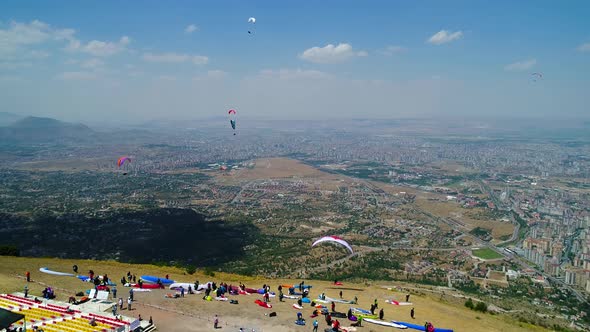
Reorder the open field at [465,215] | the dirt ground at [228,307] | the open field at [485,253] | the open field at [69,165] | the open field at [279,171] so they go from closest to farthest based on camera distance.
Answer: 1. the dirt ground at [228,307]
2. the open field at [485,253]
3. the open field at [465,215]
4. the open field at [279,171]
5. the open field at [69,165]

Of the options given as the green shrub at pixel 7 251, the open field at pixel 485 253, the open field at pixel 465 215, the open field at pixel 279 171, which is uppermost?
the green shrub at pixel 7 251


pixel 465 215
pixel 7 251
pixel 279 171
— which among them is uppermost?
pixel 7 251

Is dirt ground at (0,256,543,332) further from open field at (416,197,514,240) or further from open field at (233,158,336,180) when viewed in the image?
open field at (233,158,336,180)

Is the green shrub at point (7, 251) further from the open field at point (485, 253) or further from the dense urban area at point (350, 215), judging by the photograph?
the open field at point (485, 253)

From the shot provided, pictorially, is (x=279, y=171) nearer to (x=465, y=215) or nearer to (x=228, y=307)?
(x=465, y=215)

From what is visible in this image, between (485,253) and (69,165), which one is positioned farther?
(69,165)

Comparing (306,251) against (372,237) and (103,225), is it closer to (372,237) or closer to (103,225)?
(372,237)

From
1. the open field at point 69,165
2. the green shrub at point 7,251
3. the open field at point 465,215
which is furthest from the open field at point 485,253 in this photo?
the open field at point 69,165

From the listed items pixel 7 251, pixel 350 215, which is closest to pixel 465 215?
pixel 350 215
